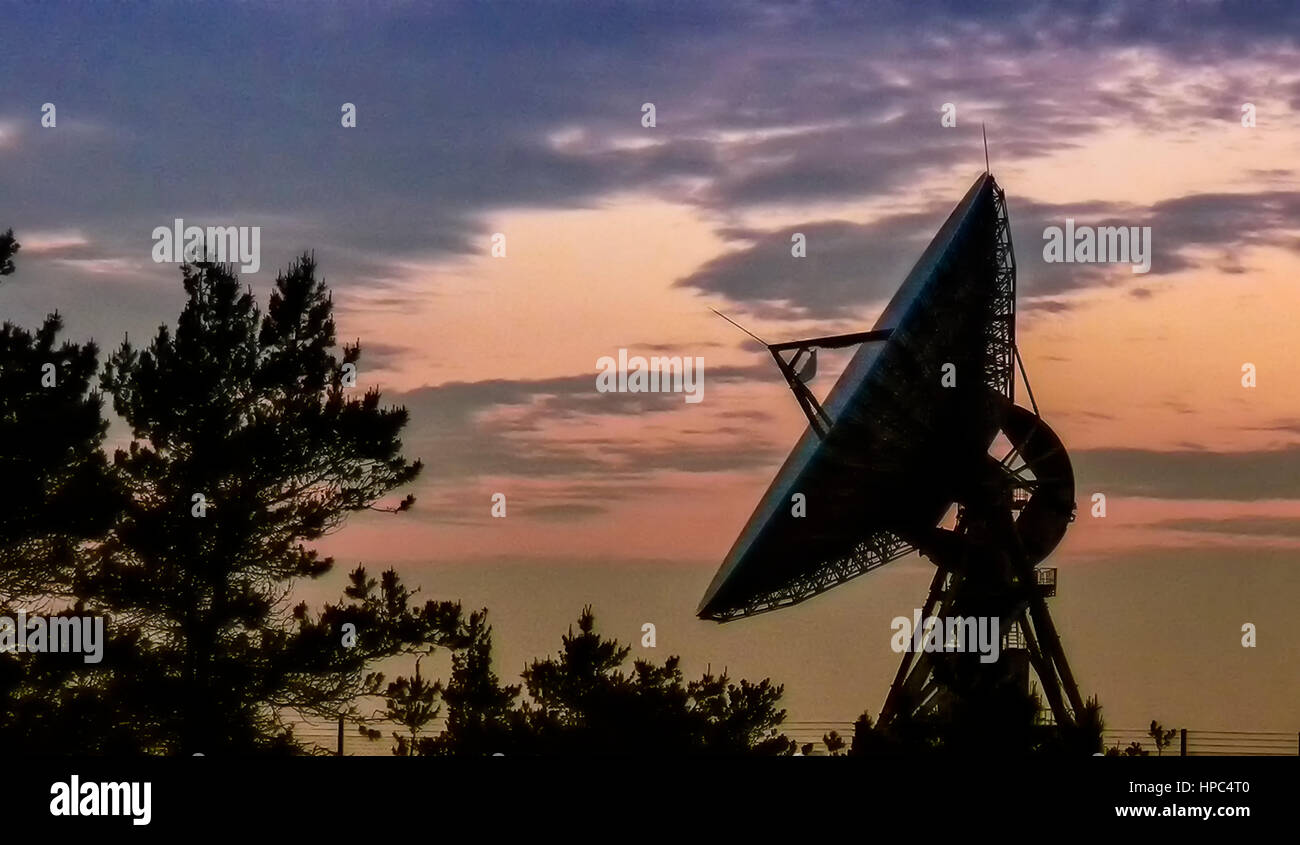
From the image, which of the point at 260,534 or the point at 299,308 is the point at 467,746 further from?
the point at 299,308

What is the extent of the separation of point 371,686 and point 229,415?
843cm

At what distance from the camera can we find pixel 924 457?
Answer: 43.8m

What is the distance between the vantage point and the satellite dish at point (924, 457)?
4169cm

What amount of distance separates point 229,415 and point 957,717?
2127 cm

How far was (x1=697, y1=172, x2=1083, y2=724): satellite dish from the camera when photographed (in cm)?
4169

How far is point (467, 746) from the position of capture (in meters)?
54.6

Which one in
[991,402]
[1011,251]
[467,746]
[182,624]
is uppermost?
[1011,251]

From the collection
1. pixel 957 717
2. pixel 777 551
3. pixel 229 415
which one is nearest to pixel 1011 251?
pixel 777 551

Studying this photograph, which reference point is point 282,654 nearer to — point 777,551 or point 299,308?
point 299,308

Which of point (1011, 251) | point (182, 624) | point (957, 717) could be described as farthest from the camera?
point (182, 624)
